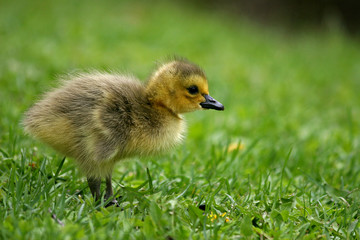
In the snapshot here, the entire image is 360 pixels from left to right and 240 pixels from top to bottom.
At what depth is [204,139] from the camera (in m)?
4.59

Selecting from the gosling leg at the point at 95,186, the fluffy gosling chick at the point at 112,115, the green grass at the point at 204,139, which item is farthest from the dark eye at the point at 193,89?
the gosling leg at the point at 95,186

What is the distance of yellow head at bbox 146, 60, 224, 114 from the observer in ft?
9.45

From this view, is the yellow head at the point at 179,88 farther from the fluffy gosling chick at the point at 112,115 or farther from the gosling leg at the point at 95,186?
the gosling leg at the point at 95,186

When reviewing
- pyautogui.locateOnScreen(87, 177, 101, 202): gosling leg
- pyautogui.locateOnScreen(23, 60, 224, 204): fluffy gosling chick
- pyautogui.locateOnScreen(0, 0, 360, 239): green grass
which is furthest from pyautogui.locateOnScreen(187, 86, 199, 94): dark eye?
pyautogui.locateOnScreen(87, 177, 101, 202): gosling leg

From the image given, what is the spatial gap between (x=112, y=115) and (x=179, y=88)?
508 millimetres

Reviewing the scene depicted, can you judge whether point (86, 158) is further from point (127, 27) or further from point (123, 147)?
point (127, 27)

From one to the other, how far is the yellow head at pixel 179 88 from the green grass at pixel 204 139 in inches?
16.6

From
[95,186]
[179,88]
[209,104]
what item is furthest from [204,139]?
[95,186]

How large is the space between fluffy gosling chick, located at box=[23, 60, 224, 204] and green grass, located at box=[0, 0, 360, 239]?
0.24 metres

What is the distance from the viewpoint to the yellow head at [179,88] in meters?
2.88

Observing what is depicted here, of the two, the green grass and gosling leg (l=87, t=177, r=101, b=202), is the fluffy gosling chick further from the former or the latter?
the green grass

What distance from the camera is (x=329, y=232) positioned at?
8.79 ft

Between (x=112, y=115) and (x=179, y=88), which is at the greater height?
(x=179, y=88)

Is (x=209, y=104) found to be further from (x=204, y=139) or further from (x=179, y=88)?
(x=204, y=139)
